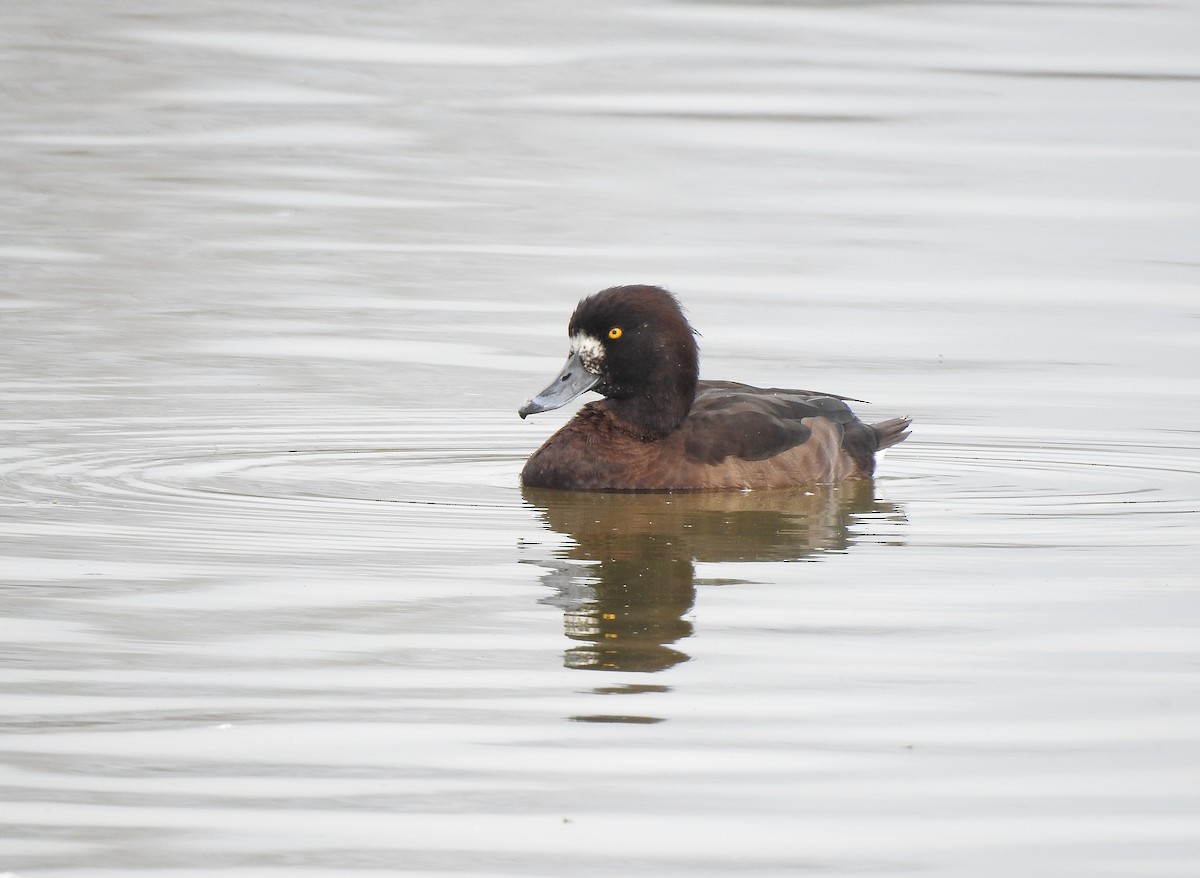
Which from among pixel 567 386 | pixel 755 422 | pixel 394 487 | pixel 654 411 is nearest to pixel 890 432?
pixel 755 422

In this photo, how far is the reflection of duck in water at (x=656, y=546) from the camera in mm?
7199

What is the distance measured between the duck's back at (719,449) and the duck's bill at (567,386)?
0.37 ft

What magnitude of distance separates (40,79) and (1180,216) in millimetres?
11709

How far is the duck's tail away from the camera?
37.2 ft

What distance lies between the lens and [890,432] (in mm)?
11398

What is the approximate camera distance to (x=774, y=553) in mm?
8891

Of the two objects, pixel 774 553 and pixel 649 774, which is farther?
pixel 774 553

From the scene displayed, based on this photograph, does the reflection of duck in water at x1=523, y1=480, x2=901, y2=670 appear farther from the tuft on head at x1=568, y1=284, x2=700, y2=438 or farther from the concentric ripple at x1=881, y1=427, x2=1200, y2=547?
the tuft on head at x1=568, y1=284, x2=700, y2=438

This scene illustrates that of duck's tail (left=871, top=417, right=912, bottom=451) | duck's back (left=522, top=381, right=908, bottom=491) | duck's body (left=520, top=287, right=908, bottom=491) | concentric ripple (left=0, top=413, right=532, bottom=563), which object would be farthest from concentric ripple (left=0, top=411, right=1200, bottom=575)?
duck's body (left=520, top=287, right=908, bottom=491)

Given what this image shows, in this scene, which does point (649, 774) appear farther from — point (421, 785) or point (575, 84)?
point (575, 84)

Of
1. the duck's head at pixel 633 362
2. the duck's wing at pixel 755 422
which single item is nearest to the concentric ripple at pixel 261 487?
the duck's head at pixel 633 362

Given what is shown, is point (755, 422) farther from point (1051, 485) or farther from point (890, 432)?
point (1051, 485)

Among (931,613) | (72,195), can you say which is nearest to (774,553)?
(931,613)

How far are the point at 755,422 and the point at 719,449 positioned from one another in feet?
0.82
